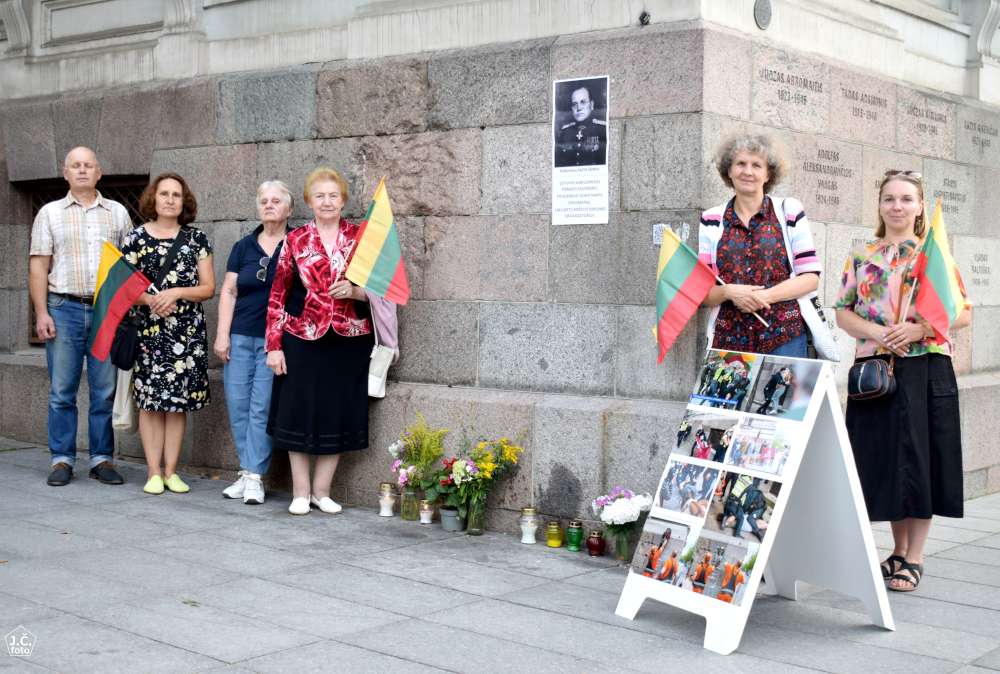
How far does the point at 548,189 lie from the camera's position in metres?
7.15

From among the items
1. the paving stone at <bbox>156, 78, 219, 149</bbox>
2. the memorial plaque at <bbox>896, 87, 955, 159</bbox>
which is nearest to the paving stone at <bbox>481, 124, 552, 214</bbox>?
the paving stone at <bbox>156, 78, 219, 149</bbox>

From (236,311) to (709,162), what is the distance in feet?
10.1

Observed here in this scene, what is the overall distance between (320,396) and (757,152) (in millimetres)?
2984

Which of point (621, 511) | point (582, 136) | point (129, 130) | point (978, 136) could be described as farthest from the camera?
point (129, 130)

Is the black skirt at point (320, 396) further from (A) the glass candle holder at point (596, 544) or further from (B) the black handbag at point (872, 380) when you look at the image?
(B) the black handbag at point (872, 380)

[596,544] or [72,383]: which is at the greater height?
[72,383]

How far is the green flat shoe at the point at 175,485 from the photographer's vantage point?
8.05 meters

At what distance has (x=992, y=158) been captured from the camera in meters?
9.33

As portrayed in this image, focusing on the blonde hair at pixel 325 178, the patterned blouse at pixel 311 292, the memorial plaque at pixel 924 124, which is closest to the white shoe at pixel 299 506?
the patterned blouse at pixel 311 292

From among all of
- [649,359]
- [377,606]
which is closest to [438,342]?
[649,359]

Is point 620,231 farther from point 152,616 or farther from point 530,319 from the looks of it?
point 152,616

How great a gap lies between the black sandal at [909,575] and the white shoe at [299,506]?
131 inches

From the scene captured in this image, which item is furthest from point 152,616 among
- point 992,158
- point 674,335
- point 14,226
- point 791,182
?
point 992,158

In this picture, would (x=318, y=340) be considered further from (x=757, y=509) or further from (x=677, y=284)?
(x=757, y=509)
